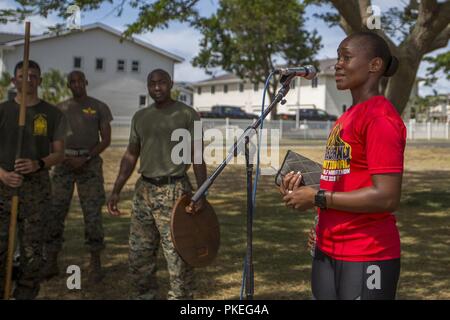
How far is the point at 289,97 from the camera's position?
47375mm

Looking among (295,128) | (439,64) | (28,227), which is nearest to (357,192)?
(28,227)

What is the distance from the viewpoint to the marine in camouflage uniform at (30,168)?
473 cm

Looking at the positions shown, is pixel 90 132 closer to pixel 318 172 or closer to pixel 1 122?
pixel 1 122

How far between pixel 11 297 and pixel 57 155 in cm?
118

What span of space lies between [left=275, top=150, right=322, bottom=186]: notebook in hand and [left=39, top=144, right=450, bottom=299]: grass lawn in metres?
2.85

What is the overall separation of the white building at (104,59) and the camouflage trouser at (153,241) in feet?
105

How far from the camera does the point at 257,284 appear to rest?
6.01 metres

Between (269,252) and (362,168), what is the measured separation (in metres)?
4.82

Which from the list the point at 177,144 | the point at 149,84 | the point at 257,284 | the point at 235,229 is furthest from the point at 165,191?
the point at 235,229

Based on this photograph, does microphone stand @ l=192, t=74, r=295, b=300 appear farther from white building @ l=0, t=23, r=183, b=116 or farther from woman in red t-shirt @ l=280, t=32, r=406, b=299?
white building @ l=0, t=23, r=183, b=116

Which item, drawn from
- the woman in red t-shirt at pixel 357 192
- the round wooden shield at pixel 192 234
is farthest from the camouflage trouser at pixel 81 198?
the woman in red t-shirt at pixel 357 192

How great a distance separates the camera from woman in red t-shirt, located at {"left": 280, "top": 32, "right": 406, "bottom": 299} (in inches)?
104

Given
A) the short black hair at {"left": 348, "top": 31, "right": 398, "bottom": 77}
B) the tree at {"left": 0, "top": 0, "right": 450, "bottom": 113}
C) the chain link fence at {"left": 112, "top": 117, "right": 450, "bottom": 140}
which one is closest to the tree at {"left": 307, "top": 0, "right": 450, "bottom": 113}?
the tree at {"left": 0, "top": 0, "right": 450, "bottom": 113}

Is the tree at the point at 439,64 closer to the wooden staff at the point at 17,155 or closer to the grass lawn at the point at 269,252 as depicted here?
the grass lawn at the point at 269,252
